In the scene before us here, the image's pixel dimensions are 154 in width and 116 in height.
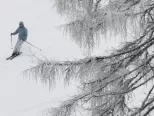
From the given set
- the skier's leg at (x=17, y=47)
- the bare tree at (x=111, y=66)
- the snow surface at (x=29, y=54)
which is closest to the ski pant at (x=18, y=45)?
the skier's leg at (x=17, y=47)

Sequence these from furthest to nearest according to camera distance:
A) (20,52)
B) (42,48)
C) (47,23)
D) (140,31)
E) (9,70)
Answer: (47,23) → (42,48) → (20,52) → (9,70) → (140,31)

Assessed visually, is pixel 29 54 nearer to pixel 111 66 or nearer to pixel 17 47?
pixel 17 47

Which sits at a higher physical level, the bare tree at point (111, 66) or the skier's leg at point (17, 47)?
the bare tree at point (111, 66)

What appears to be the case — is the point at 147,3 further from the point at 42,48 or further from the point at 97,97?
the point at 42,48

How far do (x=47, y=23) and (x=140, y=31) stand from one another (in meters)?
15.3

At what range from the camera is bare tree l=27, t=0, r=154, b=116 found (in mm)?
5617

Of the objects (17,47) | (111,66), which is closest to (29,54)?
(17,47)

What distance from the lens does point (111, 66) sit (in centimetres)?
565

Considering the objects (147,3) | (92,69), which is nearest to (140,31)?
(147,3)

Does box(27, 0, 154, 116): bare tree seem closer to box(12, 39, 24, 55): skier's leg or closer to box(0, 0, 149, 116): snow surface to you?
box(0, 0, 149, 116): snow surface

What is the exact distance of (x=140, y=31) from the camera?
606cm

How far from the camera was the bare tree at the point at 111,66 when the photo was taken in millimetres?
5617

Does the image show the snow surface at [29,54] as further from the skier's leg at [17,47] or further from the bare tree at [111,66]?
the bare tree at [111,66]

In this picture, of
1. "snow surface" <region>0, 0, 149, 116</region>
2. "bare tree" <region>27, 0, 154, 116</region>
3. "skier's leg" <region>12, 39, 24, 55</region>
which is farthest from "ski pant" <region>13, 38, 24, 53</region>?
"bare tree" <region>27, 0, 154, 116</region>
